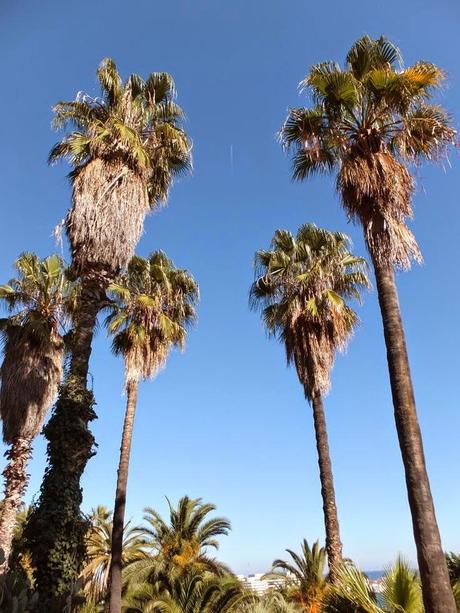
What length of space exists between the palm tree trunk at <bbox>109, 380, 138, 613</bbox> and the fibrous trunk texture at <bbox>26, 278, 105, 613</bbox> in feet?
23.1

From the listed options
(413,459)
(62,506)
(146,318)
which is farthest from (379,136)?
(146,318)

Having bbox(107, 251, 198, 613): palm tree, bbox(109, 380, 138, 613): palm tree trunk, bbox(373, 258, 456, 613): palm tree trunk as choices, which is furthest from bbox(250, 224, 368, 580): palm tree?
bbox(373, 258, 456, 613): palm tree trunk

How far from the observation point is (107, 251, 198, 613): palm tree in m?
19.6

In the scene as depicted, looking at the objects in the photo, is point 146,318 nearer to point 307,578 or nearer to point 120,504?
point 120,504

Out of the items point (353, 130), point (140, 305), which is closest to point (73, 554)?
point (353, 130)

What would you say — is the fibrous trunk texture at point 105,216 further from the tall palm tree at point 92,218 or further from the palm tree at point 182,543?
the palm tree at point 182,543

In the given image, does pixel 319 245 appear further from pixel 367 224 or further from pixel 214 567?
pixel 214 567

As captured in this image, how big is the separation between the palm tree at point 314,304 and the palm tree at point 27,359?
24.3 ft

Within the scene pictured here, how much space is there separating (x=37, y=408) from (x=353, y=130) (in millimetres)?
13794

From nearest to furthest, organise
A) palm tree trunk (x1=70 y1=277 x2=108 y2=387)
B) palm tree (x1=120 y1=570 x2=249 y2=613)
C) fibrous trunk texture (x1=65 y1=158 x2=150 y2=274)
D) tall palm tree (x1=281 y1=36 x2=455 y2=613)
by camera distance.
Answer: tall palm tree (x1=281 y1=36 x2=455 y2=613) → palm tree trunk (x1=70 y1=277 x2=108 y2=387) → fibrous trunk texture (x1=65 y1=158 x2=150 y2=274) → palm tree (x1=120 y1=570 x2=249 y2=613)

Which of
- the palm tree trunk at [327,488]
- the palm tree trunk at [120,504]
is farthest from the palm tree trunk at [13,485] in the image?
the palm tree trunk at [327,488]

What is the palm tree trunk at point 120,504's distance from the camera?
53.1 feet

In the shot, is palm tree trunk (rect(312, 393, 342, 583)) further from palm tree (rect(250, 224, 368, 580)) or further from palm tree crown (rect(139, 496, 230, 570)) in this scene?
palm tree crown (rect(139, 496, 230, 570))

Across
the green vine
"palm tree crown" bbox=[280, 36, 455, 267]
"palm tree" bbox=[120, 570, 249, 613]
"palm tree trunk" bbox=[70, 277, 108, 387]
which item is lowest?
"palm tree" bbox=[120, 570, 249, 613]
